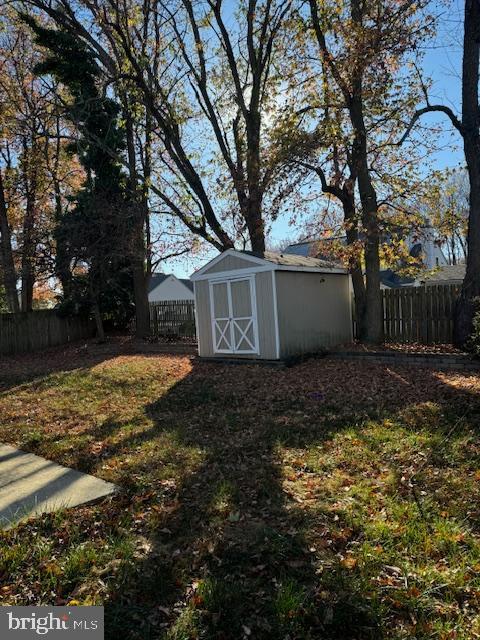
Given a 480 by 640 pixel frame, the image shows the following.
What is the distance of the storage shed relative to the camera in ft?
34.2

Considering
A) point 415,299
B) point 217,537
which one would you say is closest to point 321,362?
point 415,299

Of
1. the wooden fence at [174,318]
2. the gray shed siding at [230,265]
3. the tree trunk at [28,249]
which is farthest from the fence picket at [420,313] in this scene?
the tree trunk at [28,249]

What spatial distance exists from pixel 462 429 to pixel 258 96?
12013 millimetres

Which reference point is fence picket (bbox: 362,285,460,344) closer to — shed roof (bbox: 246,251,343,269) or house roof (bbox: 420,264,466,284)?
shed roof (bbox: 246,251,343,269)

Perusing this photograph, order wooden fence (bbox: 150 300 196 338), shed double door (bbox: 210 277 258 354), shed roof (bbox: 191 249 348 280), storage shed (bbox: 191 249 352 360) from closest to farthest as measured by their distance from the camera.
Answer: shed roof (bbox: 191 249 348 280) < storage shed (bbox: 191 249 352 360) < shed double door (bbox: 210 277 258 354) < wooden fence (bbox: 150 300 196 338)

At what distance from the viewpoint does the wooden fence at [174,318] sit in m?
17.0

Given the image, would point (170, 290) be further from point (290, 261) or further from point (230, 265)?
point (290, 261)

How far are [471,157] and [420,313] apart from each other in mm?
3754

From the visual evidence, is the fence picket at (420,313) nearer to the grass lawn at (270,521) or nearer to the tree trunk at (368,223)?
the tree trunk at (368,223)

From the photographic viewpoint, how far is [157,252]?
18.4 metres

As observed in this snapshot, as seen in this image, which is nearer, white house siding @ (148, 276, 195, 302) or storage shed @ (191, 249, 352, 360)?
storage shed @ (191, 249, 352, 360)

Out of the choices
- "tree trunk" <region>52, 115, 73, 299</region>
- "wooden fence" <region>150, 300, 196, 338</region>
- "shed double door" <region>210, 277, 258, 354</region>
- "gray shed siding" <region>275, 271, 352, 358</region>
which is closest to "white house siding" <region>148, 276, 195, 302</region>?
"wooden fence" <region>150, 300, 196, 338</region>

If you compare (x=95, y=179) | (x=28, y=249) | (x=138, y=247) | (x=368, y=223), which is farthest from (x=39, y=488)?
(x=95, y=179)

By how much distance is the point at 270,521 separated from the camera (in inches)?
140
